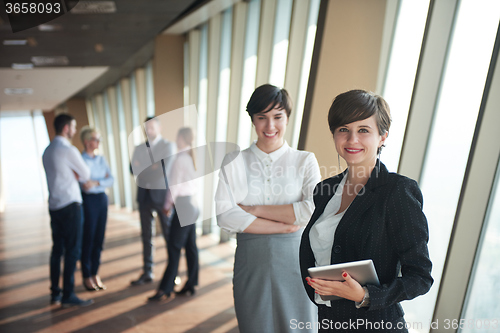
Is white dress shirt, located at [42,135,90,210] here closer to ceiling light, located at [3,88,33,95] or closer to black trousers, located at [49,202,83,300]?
black trousers, located at [49,202,83,300]

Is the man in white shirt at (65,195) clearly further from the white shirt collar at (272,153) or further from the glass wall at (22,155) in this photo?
the glass wall at (22,155)

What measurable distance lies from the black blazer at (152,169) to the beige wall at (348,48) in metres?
1.97

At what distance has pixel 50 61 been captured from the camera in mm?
8953

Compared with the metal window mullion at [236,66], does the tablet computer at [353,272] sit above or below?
below

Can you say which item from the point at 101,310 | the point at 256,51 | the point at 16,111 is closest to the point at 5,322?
the point at 101,310

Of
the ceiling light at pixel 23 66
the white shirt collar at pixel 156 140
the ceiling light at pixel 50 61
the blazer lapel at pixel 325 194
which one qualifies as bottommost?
the white shirt collar at pixel 156 140

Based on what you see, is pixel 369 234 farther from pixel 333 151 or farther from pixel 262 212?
pixel 333 151

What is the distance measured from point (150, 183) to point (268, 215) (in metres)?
3.09

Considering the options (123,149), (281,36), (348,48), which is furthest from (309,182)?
(123,149)

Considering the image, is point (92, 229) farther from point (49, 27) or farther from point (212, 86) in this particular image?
point (49, 27)

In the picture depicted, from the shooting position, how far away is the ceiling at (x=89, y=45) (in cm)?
611

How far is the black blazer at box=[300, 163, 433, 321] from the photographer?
126 centimetres

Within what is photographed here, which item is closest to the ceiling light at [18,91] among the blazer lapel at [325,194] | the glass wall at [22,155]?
the glass wall at [22,155]

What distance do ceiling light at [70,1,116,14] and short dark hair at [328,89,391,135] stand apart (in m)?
5.04
